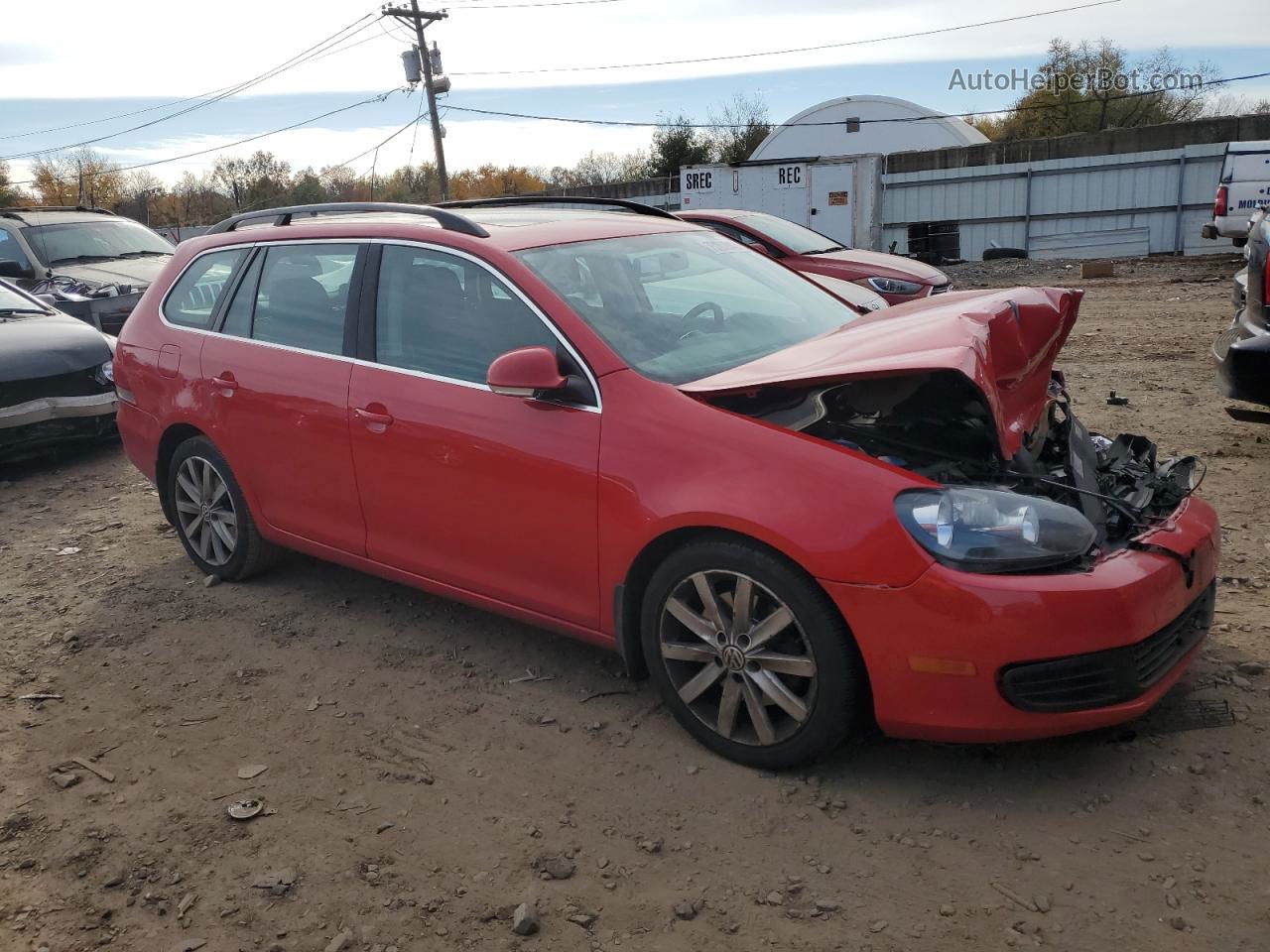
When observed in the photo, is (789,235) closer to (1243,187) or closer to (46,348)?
(46,348)

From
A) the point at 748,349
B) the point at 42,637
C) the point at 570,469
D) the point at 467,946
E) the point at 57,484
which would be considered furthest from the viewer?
the point at 57,484

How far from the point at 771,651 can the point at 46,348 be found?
651cm

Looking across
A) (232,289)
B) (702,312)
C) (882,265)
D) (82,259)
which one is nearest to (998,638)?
(702,312)

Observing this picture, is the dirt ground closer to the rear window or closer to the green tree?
the rear window

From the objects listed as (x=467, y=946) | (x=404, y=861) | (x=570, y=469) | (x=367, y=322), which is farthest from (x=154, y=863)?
(x=367, y=322)

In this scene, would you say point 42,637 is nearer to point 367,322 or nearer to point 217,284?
point 217,284

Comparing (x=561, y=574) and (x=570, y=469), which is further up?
(x=570, y=469)

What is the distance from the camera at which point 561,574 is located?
3.51m

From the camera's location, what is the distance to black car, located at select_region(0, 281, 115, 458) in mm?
7129

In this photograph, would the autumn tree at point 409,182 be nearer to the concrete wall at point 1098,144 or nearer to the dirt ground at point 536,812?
the concrete wall at point 1098,144

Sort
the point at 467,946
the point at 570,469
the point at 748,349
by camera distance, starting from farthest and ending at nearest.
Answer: the point at 748,349 → the point at 570,469 → the point at 467,946

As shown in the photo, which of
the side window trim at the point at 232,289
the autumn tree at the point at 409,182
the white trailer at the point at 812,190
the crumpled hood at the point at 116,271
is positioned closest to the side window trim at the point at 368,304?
the side window trim at the point at 232,289

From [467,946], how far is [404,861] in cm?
42

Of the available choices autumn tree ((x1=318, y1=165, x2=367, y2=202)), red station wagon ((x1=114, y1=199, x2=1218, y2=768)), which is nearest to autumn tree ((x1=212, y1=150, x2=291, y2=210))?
autumn tree ((x1=318, y1=165, x2=367, y2=202))
